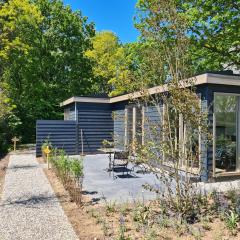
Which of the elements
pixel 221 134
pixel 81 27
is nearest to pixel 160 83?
pixel 221 134

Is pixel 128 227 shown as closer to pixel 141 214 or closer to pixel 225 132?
pixel 141 214

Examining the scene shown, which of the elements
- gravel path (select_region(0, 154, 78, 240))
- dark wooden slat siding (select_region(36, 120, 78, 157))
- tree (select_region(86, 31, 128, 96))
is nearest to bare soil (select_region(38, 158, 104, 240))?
gravel path (select_region(0, 154, 78, 240))

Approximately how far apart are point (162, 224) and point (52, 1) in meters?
25.6

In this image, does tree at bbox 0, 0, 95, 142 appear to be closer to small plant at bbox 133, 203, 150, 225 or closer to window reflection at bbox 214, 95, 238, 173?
window reflection at bbox 214, 95, 238, 173

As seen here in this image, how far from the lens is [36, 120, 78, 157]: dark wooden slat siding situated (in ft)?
48.8

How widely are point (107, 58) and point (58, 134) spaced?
19.7 meters

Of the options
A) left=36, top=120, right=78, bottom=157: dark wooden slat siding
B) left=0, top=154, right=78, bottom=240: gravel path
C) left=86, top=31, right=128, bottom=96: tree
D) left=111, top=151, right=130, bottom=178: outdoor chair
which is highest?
left=86, top=31, right=128, bottom=96: tree

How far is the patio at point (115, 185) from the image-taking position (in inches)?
285

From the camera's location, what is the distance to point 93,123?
1612cm

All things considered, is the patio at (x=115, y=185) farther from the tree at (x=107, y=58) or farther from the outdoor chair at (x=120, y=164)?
the tree at (x=107, y=58)

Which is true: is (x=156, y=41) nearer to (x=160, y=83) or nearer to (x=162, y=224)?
(x=160, y=83)

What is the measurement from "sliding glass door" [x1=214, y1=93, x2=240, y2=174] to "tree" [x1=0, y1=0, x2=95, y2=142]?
56.6ft

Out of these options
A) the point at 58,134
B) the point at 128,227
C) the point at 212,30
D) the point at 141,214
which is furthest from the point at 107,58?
the point at 128,227

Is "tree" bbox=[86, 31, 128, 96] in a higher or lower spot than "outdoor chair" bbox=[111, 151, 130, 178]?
higher
